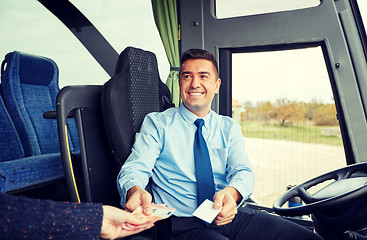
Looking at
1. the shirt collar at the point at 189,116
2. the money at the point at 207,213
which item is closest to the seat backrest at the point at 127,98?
the shirt collar at the point at 189,116

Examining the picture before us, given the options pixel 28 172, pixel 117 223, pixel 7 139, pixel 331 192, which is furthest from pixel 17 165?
pixel 331 192

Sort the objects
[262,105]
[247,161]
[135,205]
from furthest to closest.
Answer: [262,105]
[247,161]
[135,205]

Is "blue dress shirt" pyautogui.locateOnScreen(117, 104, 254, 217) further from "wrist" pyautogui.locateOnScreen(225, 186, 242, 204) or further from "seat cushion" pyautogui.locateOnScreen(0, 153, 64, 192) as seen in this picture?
"seat cushion" pyautogui.locateOnScreen(0, 153, 64, 192)

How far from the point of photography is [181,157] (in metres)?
1.38

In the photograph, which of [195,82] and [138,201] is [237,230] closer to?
[138,201]

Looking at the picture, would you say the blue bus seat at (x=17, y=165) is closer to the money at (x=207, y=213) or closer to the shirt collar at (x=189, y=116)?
the shirt collar at (x=189, y=116)

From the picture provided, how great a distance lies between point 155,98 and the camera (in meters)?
1.56

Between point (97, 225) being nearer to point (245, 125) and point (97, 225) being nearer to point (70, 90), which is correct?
point (70, 90)

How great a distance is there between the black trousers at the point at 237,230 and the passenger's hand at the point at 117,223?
1.03 ft

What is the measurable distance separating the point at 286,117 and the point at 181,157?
93 centimetres

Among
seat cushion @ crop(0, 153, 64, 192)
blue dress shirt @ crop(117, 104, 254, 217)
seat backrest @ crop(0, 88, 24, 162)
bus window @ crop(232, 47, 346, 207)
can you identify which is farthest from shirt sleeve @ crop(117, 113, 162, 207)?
seat backrest @ crop(0, 88, 24, 162)

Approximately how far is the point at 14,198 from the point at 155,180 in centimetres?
90

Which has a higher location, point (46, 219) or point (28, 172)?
point (28, 172)

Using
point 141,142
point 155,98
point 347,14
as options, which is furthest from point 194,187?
point 347,14
